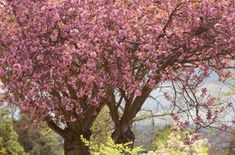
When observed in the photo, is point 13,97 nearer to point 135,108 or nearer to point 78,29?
point 78,29

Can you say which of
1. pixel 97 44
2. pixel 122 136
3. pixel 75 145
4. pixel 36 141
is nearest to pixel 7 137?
pixel 36 141

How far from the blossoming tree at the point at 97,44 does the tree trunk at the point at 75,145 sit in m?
1.22

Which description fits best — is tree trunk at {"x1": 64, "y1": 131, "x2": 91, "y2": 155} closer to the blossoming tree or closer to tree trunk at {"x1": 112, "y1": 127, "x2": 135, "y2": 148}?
tree trunk at {"x1": 112, "y1": 127, "x2": 135, "y2": 148}

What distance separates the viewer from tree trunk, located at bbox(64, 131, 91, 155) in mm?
14992

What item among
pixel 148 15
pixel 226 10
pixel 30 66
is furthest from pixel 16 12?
pixel 226 10

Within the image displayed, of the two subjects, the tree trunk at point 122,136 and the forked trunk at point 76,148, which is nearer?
the forked trunk at point 76,148

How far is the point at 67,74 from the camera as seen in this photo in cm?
1211

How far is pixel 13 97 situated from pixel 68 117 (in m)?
2.04

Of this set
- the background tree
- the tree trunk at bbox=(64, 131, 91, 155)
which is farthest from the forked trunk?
the background tree

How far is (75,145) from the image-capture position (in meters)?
15.0

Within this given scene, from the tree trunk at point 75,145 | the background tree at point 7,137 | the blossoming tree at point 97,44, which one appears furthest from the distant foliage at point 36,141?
the blossoming tree at point 97,44

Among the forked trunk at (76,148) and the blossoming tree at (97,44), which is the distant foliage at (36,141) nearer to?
the forked trunk at (76,148)

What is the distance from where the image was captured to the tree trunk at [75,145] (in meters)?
15.0

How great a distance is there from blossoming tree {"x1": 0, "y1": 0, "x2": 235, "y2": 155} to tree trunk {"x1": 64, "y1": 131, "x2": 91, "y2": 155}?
47.9 inches
